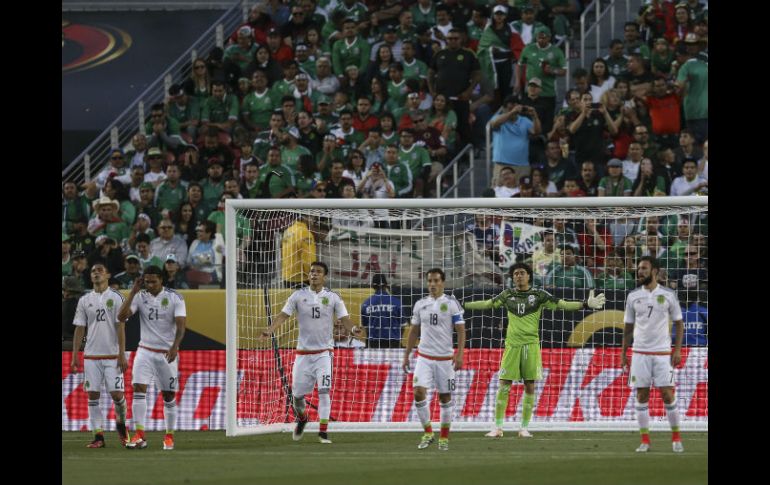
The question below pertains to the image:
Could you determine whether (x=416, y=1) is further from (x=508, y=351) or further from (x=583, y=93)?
(x=508, y=351)

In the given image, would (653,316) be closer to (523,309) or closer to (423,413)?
(523,309)

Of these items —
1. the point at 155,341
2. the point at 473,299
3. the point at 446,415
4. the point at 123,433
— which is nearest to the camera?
the point at 446,415

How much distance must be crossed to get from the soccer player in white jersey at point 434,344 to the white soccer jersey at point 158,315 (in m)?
2.63

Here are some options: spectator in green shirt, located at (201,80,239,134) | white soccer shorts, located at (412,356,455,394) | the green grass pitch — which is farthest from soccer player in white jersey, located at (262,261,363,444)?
spectator in green shirt, located at (201,80,239,134)

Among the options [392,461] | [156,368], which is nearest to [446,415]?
[392,461]

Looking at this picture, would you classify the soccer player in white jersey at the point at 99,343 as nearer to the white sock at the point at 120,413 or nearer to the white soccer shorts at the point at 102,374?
the white soccer shorts at the point at 102,374

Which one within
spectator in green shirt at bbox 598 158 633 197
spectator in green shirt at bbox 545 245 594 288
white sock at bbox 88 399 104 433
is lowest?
white sock at bbox 88 399 104 433

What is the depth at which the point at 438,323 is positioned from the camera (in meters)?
13.8

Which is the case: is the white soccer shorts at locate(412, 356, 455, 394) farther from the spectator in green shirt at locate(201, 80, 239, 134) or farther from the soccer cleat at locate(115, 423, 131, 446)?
the spectator in green shirt at locate(201, 80, 239, 134)

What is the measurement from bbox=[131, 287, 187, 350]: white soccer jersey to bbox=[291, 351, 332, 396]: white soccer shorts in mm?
1427

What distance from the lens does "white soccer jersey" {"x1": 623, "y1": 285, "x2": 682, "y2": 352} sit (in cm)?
1299

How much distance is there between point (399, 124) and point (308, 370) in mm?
6294

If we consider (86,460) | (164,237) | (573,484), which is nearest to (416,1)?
(164,237)
